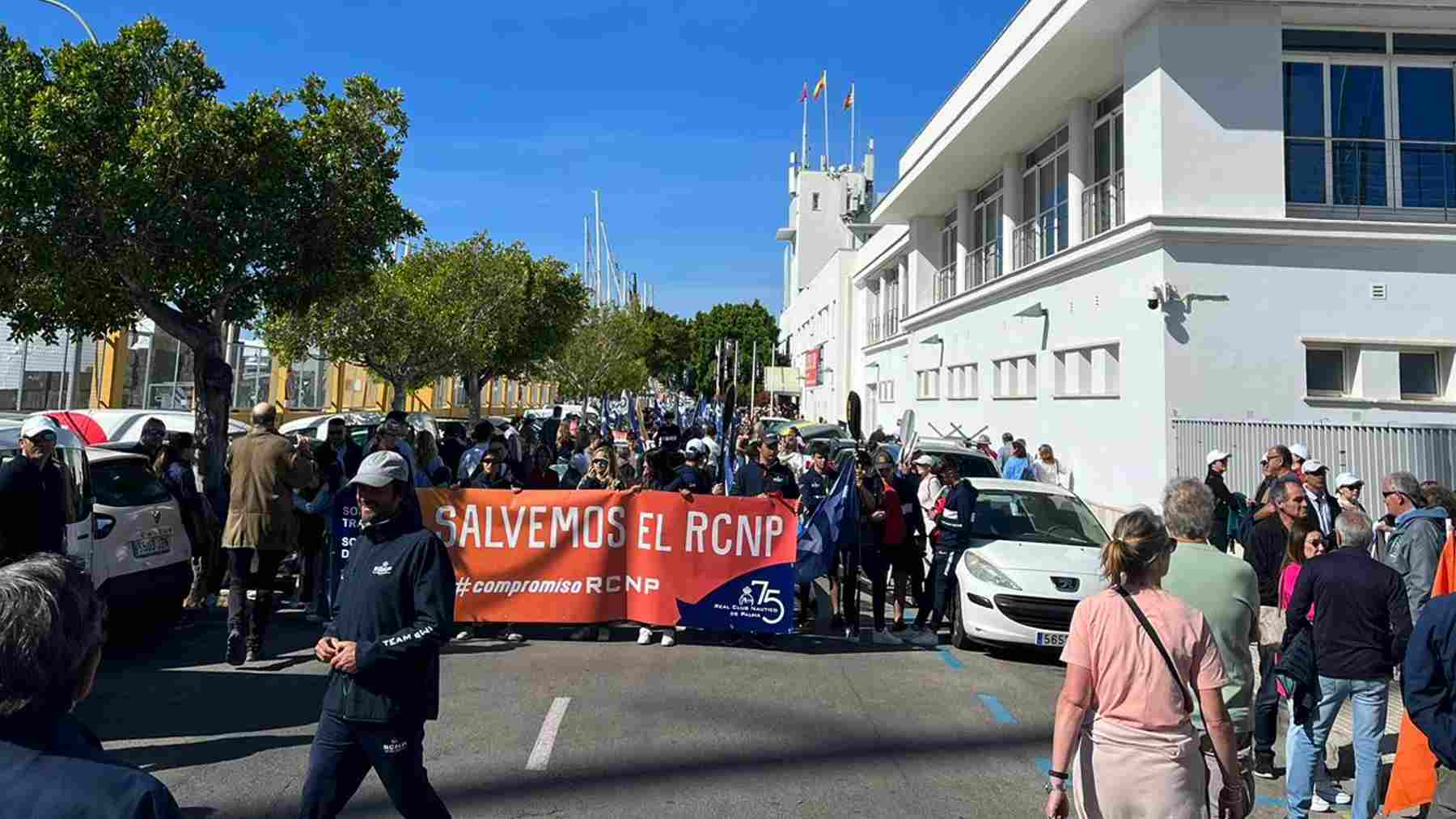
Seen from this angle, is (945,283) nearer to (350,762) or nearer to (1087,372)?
(1087,372)

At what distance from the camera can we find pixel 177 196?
506 inches

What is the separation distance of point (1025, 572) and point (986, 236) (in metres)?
19.1

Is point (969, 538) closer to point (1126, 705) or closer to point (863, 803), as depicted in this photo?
point (863, 803)

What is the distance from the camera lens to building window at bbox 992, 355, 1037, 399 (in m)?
21.2

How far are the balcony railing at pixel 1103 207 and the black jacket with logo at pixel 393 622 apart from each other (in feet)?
51.2

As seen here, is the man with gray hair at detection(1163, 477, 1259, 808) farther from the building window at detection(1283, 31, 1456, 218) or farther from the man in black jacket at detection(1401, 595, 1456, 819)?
the building window at detection(1283, 31, 1456, 218)

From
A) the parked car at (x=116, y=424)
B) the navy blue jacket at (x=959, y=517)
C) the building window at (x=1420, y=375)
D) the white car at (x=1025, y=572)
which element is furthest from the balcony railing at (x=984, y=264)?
the parked car at (x=116, y=424)

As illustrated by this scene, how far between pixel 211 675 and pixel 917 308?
85.6 feet

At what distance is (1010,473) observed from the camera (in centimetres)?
1569

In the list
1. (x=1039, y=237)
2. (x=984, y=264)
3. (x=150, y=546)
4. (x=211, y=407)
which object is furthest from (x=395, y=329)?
(x=150, y=546)

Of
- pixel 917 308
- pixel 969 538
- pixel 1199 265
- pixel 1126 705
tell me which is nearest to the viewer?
pixel 1126 705

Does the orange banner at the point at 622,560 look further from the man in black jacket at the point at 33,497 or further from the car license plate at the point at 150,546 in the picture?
the man in black jacket at the point at 33,497

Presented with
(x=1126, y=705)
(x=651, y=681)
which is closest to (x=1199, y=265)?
(x=651, y=681)

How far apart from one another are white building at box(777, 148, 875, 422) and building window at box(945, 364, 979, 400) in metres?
15.2
